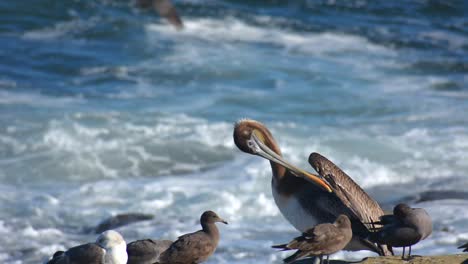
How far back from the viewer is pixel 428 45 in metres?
26.6

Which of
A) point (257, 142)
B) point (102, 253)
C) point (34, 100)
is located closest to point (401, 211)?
point (257, 142)

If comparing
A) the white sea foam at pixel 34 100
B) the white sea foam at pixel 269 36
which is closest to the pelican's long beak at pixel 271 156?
the white sea foam at pixel 34 100

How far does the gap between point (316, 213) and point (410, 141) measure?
32.2ft

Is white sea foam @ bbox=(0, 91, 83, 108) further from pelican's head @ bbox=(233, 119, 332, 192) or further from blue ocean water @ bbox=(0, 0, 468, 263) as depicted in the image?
pelican's head @ bbox=(233, 119, 332, 192)

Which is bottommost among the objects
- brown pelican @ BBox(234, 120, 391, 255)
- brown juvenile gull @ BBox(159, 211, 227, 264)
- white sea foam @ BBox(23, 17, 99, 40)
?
white sea foam @ BBox(23, 17, 99, 40)

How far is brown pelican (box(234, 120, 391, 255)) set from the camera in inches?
313

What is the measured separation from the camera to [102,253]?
23.6ft

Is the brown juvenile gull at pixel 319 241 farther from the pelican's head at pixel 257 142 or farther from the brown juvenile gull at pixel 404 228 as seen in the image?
the pelican's head at pixel 257 142

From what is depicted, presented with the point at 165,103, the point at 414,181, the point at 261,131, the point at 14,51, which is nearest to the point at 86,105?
the point at 165,103

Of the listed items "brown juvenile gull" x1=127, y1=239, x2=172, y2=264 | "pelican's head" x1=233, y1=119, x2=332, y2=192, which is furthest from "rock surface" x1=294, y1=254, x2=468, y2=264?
"brown juvenile gull" x1=127, y1=239, x2=172, y2=264

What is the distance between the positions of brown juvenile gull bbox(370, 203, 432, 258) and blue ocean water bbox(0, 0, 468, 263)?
364 cm

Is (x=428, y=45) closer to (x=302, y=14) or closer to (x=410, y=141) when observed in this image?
(x=302, y=14)

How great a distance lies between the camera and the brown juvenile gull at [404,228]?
7359mm

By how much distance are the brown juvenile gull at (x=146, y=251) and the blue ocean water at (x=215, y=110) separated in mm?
3567
